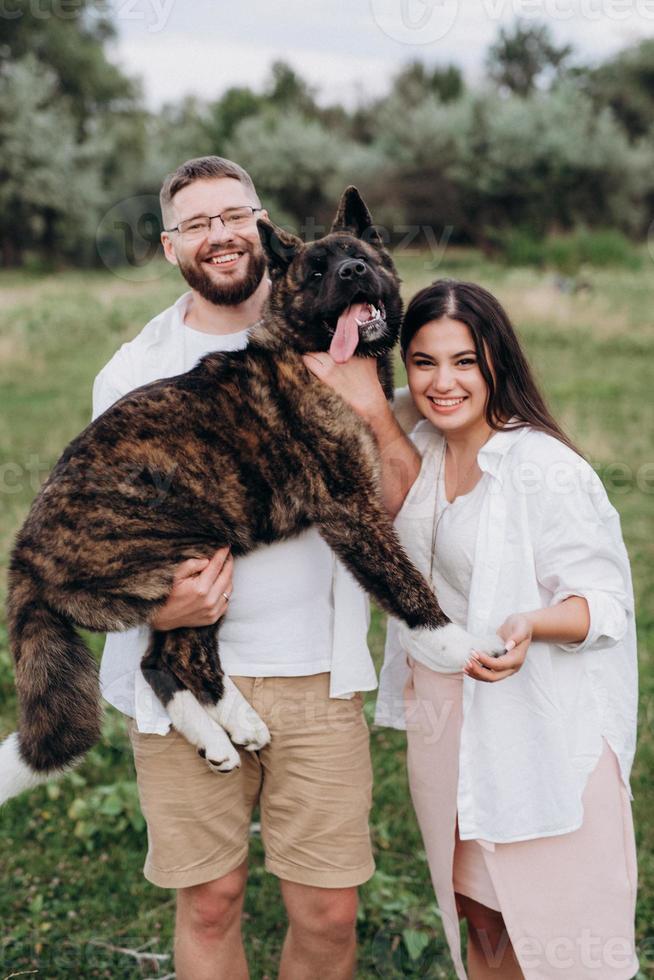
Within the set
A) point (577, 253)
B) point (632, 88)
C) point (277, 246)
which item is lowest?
point (277, 246)

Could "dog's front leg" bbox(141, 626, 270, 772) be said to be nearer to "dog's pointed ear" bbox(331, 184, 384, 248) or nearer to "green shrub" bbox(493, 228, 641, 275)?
"dog's pointed ear" bbox(331, 184, 384, 248)

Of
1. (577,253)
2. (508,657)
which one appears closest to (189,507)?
(508,657)

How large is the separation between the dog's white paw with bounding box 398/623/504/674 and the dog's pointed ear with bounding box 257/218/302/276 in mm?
1217

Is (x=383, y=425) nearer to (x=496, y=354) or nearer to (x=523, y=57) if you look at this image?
(x=496, y=354)

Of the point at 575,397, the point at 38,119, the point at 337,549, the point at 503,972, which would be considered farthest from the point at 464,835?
the point at 38,119

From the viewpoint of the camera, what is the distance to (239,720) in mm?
2617

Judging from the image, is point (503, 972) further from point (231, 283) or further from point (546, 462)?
point (231, 283)

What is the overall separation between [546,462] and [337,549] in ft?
2.23

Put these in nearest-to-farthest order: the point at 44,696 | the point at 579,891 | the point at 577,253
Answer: the point at 579,891 < the point at 44,696 < the point at 577,253

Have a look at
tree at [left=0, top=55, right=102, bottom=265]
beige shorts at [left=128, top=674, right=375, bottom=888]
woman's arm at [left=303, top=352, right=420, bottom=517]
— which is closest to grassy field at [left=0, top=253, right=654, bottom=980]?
beige shorts at [left=128, top=674, right=375, bottom=888]

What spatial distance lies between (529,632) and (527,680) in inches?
9.3

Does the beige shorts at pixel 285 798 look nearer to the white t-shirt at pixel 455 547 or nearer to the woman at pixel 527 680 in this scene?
the woman at pixel 527 680

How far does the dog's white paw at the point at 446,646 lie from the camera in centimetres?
241

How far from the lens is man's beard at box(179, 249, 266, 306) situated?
2848 mm
